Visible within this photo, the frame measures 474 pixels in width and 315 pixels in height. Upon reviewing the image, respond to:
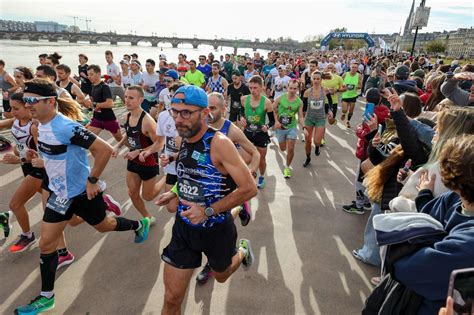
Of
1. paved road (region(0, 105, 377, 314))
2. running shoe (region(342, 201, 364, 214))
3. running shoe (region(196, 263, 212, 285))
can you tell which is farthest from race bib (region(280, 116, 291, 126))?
running shoe (region(196, 263, 212, 285))

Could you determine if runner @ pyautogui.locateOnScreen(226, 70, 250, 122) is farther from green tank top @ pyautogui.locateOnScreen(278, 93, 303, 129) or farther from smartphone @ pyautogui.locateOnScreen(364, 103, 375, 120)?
smartphone @ pyautogui.locateOnScreen(364, 103, 375, 120)

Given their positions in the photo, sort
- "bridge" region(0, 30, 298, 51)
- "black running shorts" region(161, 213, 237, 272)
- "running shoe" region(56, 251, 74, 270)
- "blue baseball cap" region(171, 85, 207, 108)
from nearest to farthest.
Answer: "blue baseball cap" region(171, 85, 207, 108) < "black running shorts" region(161, 213, 237, 272) < "running shoe" region(56, 251, 74, 270) < "bridge" region(0, 30, 298, 51)

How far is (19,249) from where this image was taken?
3.71m

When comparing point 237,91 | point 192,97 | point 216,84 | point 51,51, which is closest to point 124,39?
point 51,51

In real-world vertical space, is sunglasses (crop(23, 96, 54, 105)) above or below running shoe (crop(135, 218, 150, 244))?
above

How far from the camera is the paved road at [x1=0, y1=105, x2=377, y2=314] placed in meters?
3.02

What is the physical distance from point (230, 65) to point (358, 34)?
921 inches

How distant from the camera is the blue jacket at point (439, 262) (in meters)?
1.36

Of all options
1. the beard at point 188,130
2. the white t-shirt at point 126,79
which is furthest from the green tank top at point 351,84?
the beard at point 188,130

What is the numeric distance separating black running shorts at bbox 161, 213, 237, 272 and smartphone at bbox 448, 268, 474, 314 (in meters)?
1.73

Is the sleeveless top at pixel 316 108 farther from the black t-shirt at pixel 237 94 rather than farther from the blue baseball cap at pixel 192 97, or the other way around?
the blue baseball cap at pixel 192 97

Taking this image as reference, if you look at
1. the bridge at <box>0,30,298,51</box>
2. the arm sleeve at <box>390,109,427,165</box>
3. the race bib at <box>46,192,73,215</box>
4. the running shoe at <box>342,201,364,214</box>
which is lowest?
the running shoe at <box>342,201,364,214</box>

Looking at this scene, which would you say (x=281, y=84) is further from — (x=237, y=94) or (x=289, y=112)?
(x=289, y=112)

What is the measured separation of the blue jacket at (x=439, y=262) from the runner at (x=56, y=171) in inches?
109
